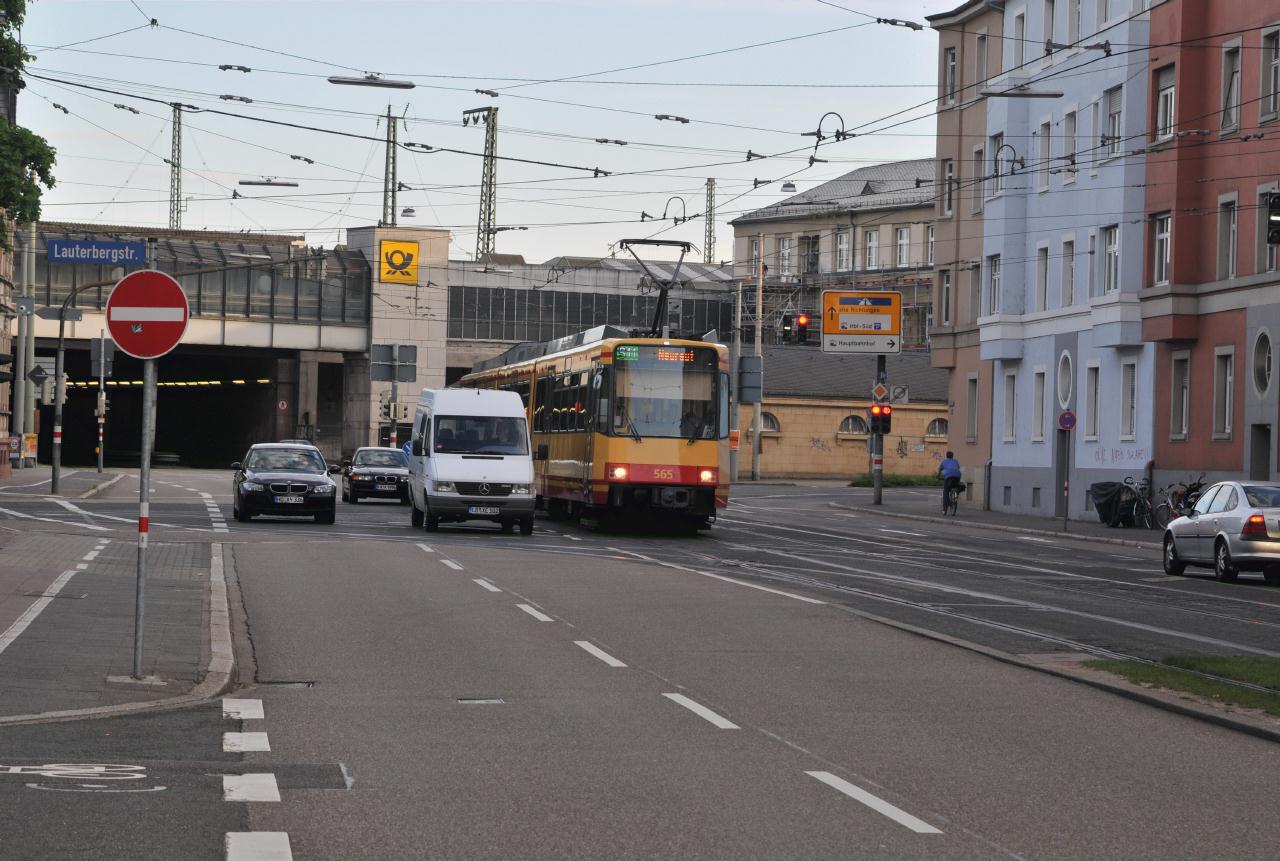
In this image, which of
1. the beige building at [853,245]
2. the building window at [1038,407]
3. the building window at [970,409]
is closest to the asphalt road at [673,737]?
the building window at [1038,407]

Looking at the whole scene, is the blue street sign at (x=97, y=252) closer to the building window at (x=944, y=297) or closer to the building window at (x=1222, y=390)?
the building window at (x=1222, y=390)

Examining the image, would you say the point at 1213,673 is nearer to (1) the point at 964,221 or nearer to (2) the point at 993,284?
(2) the point at 993,284

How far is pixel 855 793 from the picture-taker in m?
8.86

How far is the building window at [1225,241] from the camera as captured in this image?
43.2 m

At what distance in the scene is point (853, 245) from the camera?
366ft

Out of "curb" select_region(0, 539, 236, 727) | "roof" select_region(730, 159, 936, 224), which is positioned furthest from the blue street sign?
"roof" select_region(730, 159, 936, 224)

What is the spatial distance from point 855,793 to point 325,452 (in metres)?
86.6

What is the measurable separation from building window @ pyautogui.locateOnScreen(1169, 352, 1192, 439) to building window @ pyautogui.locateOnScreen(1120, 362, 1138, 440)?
2309 millimetres

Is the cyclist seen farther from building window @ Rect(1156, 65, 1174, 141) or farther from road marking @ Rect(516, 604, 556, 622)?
road marking @ Rect(516, 604, 556, 622)

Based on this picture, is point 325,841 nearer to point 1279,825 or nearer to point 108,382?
point 1279,825

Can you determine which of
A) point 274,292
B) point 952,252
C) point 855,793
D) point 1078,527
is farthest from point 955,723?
point 274,292

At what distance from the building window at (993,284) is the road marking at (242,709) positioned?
157 ft

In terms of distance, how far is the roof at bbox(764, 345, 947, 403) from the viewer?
3538 inches

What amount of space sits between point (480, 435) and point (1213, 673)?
22385mm
